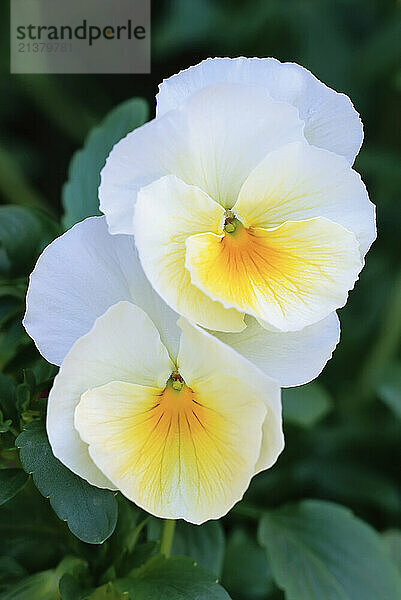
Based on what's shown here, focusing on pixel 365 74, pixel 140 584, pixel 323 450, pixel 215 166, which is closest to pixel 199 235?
pixel 215 166

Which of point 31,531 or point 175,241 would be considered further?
point 31,531

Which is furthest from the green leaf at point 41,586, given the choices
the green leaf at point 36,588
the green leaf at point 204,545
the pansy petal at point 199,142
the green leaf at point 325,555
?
the pansy petal at point 199,142

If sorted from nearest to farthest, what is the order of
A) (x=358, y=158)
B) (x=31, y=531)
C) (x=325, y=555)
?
(x=31, y=531)
(x=325, y=555)
(x=358, y=158)

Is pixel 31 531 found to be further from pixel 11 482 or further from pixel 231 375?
pixel 231 375

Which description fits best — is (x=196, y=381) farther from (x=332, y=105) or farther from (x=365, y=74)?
(x=365, y=74)

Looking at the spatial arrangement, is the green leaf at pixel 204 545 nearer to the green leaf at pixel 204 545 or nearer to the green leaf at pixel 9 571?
the green leaf at pixel 204 545

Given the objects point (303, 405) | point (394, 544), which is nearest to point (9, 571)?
point (303, 405)
